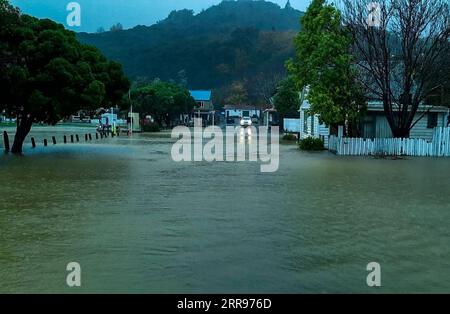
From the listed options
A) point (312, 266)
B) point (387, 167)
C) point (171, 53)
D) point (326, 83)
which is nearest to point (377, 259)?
point (312, 266)

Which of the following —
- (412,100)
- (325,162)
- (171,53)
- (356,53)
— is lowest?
(325,162)

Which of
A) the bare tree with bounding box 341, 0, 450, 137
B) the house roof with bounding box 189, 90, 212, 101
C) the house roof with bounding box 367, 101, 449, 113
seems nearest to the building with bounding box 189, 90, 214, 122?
the house roof with bounding box 189, 90, 212, 101

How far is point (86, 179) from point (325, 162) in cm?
1134

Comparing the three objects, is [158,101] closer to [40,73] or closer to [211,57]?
[40,73]

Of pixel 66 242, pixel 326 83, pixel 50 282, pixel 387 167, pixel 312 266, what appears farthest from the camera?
pixel 326 83

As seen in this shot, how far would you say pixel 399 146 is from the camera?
28.8 metres

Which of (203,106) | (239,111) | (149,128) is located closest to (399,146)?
(149,128)

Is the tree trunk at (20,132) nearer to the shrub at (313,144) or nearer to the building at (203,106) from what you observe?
the shrub at (313,144)

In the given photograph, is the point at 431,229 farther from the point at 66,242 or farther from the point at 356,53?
the point at 356,53

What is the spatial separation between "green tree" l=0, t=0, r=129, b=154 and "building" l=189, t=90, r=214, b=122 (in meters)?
87.8

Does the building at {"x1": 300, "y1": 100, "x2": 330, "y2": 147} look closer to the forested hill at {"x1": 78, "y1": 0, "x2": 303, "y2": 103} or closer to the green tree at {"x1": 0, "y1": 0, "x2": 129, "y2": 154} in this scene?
the green tree at {"x1": 0, "y1": 0, "x2": 129, "y2": 154}

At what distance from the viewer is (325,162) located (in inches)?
948

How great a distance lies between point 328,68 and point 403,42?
4311mm

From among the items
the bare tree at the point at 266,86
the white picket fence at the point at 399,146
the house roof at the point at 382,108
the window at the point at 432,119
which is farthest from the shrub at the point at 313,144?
the bare tree at the point at 266,86
